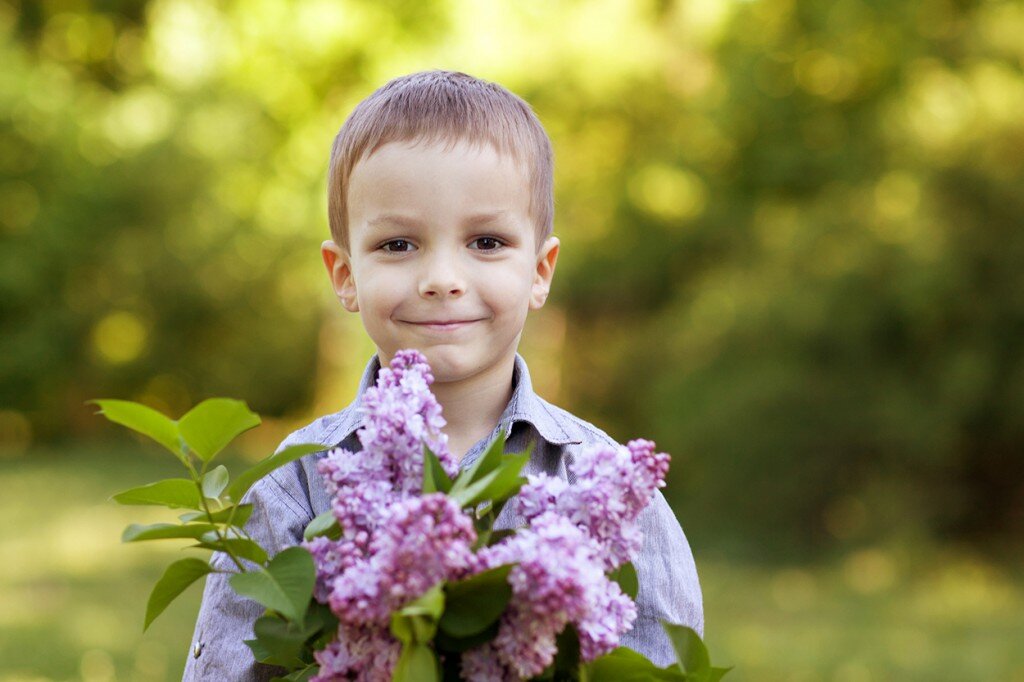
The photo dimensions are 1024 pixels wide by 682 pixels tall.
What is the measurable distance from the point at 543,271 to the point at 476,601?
91 centimetres

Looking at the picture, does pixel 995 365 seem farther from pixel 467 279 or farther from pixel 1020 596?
pixel 467 279

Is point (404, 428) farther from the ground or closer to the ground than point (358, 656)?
farther from the ground

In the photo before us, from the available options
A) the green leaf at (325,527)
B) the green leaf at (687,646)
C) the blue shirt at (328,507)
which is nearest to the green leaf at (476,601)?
the green leaf at (325,527)

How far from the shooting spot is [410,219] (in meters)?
1.95

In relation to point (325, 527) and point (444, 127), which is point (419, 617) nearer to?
point (325, 527)

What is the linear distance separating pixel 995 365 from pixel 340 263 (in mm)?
5521

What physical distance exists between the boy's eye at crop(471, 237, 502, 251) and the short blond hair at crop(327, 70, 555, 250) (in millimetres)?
89

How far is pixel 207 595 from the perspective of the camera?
82.4 inches

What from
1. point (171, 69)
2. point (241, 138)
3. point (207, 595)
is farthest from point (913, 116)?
point (171, 69)

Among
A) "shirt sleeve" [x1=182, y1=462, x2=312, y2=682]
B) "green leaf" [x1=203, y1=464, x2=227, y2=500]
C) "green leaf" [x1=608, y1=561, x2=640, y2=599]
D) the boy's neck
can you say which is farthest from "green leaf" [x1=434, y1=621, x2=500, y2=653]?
the boy's neck

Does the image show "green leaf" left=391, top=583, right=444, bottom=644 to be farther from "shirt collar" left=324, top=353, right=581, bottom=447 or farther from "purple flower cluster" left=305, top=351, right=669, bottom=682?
"shirt collar" left=324, top=353, right=581, bottom=447

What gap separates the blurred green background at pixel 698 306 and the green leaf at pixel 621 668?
13.7 ft

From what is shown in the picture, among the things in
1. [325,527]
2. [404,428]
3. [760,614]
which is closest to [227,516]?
[325,527]

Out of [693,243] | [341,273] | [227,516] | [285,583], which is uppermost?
[693,243]
